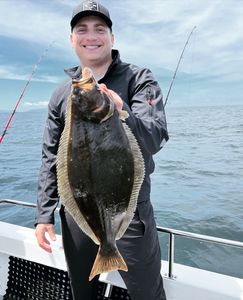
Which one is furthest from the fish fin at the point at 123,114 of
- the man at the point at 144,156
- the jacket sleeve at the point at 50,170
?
the jacket sleeve at the point at 50,170

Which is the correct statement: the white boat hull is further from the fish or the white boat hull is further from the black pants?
the fish

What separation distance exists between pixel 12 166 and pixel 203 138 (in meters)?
13.2

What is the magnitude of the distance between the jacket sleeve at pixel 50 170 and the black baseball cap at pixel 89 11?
549 mm

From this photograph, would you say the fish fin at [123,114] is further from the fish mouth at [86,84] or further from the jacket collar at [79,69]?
the jacket collar at [79,69]

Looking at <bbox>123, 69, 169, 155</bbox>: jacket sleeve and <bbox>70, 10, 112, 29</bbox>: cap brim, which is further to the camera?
<bbox>70, 10, 112, 29</bbox>: cap brim

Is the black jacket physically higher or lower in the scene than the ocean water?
higher

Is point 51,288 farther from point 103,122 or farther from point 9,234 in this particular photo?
point 103,122

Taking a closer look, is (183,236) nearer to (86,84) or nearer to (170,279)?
(170,279)

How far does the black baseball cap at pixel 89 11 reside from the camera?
6.43 feet

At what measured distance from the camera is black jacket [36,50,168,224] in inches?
64.2

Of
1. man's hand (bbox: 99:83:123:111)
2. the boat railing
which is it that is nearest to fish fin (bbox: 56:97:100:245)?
man's hand (bbox: 99:83:123:111)

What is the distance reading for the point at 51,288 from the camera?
9.77ft

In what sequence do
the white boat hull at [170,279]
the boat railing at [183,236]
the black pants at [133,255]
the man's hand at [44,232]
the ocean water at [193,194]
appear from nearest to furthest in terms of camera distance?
1. the black pants at [133,255]
2. the man's hand at [44,232]
3. the boat railing at [183,236]
4. the white boat hull at [170,279]
5. the ocean water at [193,194]

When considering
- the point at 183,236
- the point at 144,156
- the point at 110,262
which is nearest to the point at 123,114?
the point at 144,156
